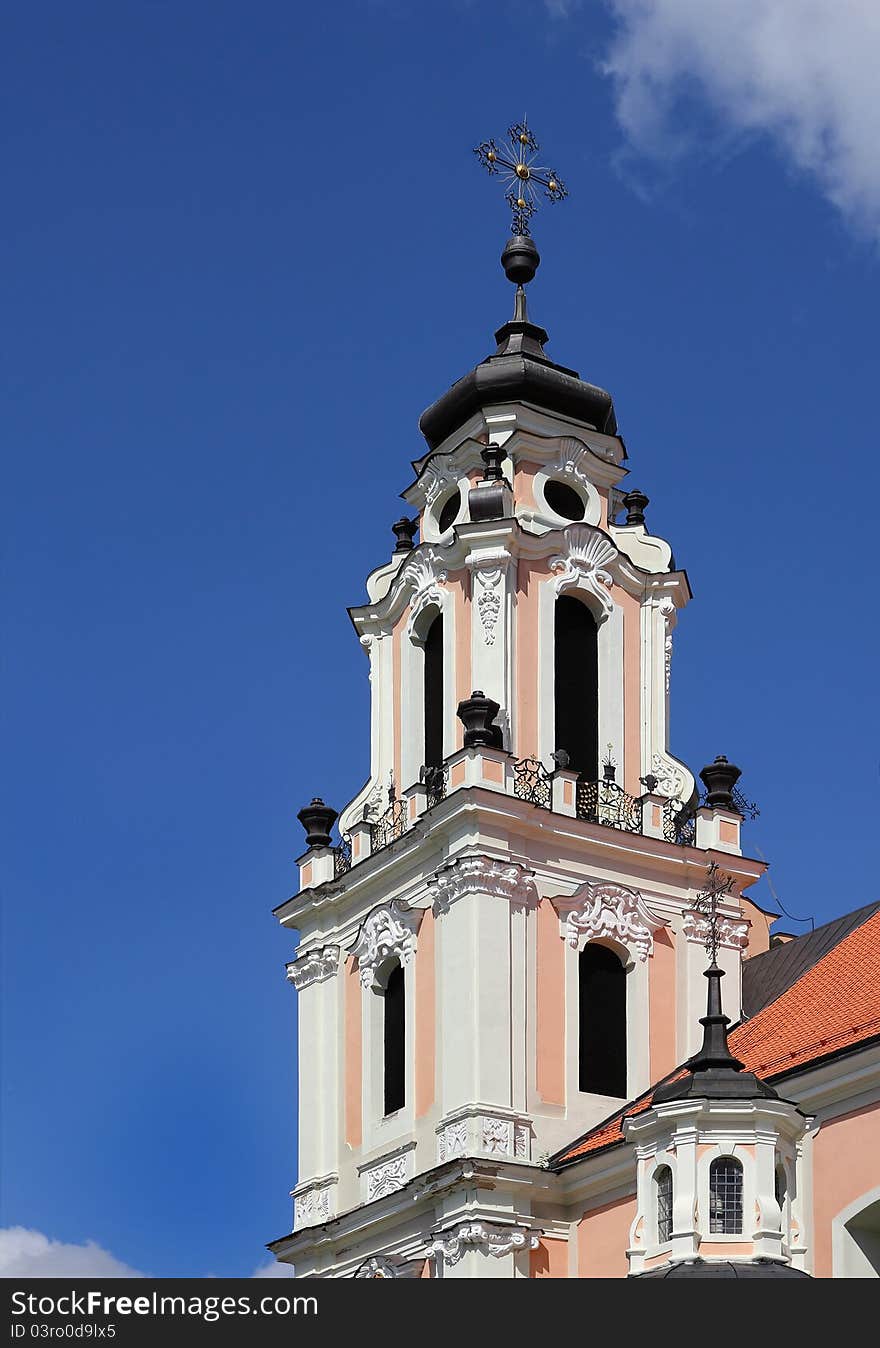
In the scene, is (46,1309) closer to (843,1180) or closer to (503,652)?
(843,1180)

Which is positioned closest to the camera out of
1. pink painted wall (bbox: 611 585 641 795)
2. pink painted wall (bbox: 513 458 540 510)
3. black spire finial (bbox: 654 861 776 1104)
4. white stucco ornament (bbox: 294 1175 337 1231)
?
black spire finial (bbox: 654 861 776 1104)

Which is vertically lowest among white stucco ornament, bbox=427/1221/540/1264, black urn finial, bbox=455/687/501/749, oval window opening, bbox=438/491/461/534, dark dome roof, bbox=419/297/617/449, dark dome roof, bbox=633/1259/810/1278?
dark dome roof, bbox=633/1259/810/1278

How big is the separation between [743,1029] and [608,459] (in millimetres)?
10212

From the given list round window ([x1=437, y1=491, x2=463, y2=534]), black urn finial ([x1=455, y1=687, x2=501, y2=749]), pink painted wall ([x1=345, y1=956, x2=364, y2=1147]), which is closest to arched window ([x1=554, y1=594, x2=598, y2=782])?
black urn finial ([x1=455, y1=687, x2=501, y2=749])

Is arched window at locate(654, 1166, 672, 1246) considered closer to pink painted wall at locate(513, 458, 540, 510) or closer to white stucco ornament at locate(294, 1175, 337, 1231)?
white stucco ornament at locate(294, 1175, 337, 1231)

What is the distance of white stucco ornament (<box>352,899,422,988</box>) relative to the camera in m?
34.5

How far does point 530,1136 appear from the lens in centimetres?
3225

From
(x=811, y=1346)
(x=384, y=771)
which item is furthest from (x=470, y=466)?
(x=811, y=1346)

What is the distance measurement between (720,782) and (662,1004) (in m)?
3.44

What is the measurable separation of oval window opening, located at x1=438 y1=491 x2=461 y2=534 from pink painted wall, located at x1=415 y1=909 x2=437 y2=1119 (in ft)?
22.0

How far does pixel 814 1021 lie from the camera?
30.1 m

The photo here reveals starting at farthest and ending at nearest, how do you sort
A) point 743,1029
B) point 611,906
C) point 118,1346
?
point 611,906 < point 743,1029 < point 118,1346

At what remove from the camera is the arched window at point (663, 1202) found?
26.9 meters

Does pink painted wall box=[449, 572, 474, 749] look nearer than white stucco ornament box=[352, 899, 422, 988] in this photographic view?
No
